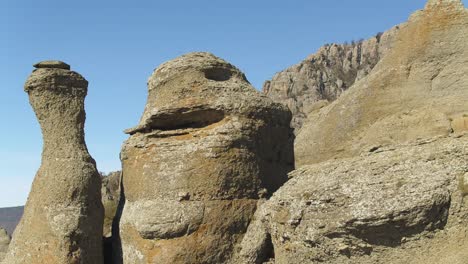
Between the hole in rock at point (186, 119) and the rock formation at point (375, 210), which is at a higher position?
the hole in rock at point (186, 119)

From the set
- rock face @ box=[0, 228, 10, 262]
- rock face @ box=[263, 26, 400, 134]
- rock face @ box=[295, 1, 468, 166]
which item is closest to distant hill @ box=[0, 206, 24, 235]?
rock face @ box=[263, 26, 400, 134]

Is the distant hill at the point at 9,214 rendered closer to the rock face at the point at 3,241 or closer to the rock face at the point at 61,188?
the rock face at the point at 3,241

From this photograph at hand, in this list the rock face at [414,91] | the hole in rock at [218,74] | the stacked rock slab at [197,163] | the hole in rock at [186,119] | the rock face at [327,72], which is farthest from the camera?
the rock face at [327,72]

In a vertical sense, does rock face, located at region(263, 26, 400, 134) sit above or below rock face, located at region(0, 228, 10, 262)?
above

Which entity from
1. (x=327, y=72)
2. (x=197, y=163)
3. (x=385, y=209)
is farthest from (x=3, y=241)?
(x=327, y=72)

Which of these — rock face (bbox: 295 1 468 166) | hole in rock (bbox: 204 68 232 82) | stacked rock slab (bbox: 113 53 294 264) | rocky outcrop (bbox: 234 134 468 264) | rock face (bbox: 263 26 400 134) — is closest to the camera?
rocky outcrop (bbox: 234 134 468 264)

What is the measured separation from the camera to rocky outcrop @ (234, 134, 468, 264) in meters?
7.62

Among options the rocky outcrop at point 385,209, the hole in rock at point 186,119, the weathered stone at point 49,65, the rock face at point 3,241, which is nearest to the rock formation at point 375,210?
the rocky outcrop at point 385,209

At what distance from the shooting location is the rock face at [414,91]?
1413cm

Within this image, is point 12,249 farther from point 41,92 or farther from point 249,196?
point 249,196

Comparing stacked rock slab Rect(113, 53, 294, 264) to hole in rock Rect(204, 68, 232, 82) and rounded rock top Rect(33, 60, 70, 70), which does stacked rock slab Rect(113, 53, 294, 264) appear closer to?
hole in rock Rect(204, 68, 232, 82)

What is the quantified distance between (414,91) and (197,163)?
7.25 m

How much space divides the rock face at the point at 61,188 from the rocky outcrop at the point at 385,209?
4.21 meters

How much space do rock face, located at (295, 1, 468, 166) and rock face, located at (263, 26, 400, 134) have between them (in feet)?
135
